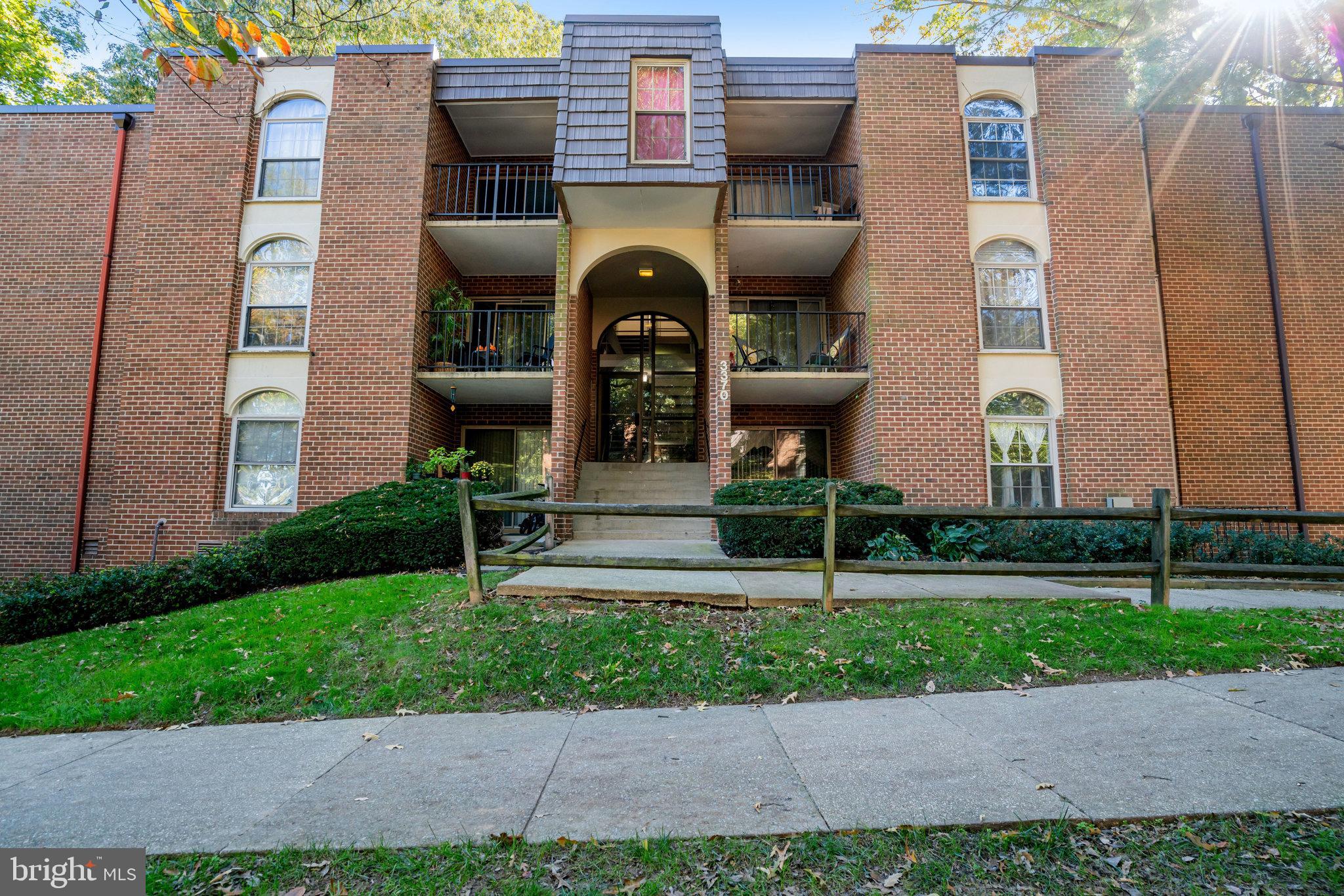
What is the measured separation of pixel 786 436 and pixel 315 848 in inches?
459

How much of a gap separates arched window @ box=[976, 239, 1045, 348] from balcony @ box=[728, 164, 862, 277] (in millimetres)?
2441

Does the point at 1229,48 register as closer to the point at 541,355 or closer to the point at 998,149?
the point at 998,149

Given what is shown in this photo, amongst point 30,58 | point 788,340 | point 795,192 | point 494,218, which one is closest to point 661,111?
point 494,218

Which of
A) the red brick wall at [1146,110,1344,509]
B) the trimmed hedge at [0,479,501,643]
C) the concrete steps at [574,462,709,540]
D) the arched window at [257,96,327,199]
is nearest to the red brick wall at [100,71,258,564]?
the arched window at [257,96,327,199]

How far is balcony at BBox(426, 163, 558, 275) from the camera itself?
11.2 meters

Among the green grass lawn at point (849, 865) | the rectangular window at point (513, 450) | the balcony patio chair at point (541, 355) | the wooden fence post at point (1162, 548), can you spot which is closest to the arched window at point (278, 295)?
the rectangular window at point (513, 450)

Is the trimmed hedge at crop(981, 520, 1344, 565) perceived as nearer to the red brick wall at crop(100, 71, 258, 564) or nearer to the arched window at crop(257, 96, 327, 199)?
the red brick wall at crop(100, 71, 258, 564)

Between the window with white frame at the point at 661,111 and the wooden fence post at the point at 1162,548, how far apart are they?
8.16 metres

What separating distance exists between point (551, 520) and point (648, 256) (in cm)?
578

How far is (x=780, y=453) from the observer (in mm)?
13188

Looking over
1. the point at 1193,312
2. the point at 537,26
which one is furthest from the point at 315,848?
the point at 537,26

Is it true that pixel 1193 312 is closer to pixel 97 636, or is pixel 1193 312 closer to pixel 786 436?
pixel 786 436

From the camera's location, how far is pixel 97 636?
6332 millimetres

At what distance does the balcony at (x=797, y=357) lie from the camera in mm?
10969
